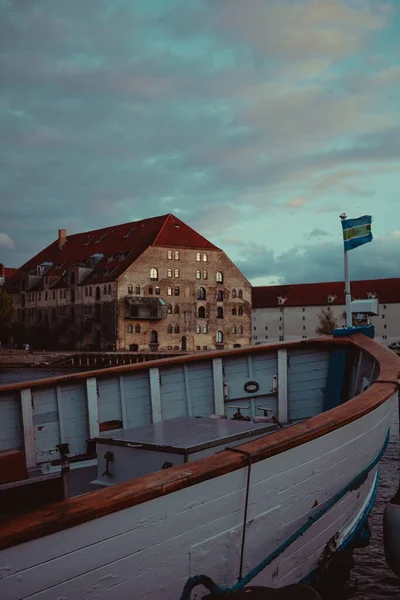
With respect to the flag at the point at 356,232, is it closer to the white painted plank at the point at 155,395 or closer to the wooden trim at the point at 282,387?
the wooden trim at the point at 282,387

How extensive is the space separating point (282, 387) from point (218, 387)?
1291 millimetres

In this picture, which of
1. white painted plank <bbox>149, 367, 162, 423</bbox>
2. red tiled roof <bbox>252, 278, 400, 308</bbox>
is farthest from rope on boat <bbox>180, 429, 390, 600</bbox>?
red tiled roof <bbox>252, 278, 400, 308</bbox>

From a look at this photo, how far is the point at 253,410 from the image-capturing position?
1101 centimetres

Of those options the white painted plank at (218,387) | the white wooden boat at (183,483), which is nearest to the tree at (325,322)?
the white painted plank at (218,387)

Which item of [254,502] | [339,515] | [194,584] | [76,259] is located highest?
[76,259]

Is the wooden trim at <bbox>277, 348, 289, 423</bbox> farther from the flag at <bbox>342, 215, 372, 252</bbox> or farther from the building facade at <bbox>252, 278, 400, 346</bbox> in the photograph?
the building facade at <bbox>252, 278, 400, 346</bbox>

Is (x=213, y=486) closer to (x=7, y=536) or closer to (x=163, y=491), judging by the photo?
(x=163, y=491)

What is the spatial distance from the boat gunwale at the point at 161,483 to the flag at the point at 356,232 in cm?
632

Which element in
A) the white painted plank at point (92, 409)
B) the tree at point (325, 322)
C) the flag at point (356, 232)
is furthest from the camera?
the tree at point (325, 322)

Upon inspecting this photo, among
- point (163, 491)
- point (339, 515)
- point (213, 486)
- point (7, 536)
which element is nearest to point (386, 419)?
point (339, 515)

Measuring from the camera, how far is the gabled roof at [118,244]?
68.3 meters

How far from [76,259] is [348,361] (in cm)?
6884

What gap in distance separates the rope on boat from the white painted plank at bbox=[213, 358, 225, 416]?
3807 mm

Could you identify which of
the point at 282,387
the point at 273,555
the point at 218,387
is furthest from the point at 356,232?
the point at 273,555
